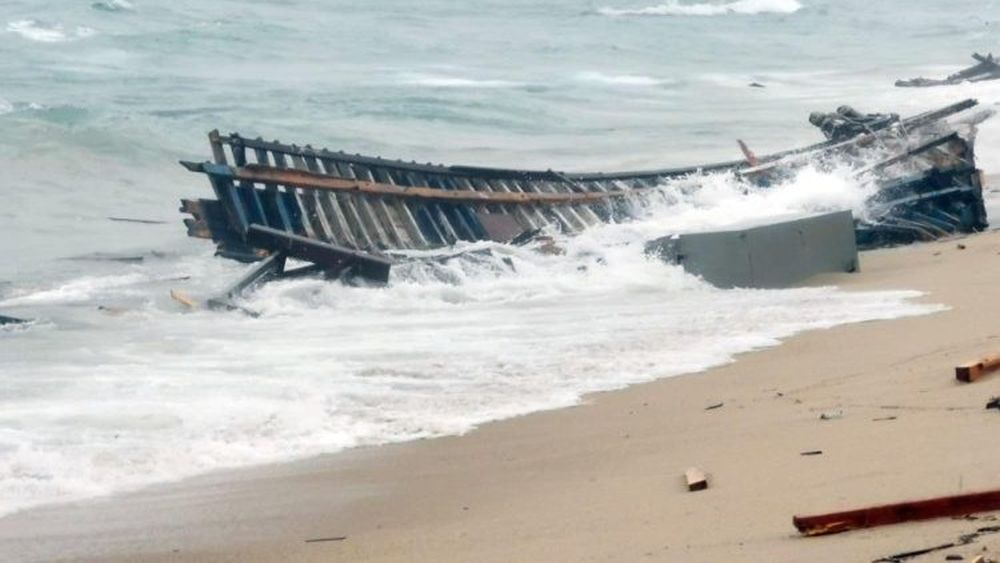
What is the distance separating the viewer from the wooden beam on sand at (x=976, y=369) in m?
6.75

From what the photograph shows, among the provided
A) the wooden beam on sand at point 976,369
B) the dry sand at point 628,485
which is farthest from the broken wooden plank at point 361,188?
the wooden beam on sand at point 976,369

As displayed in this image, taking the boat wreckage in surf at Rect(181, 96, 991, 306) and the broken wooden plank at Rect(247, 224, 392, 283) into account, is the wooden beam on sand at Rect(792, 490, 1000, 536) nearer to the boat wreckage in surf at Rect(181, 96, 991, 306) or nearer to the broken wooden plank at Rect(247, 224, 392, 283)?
the boat wreckage in surf at Rect(181, 96, 991, 306)

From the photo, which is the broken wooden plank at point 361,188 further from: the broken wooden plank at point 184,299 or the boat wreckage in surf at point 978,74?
the boat wreckage in surf at point 978,74

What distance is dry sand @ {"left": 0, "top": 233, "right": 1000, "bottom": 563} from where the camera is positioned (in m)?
4.97

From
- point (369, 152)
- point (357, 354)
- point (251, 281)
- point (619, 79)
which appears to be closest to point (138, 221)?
point (251, 281)

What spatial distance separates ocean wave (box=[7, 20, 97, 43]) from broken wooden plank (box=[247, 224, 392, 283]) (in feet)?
97.3

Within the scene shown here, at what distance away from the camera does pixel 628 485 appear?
602 cm

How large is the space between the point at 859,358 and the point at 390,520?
10.9ft

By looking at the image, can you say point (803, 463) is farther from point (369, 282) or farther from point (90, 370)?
point (369, 282)

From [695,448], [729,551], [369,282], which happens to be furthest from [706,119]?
[729,551]

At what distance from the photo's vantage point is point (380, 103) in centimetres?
3153

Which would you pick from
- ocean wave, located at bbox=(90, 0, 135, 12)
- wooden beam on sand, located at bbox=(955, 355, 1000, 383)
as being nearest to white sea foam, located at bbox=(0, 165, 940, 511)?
wooden beam on sand, located at bbox=(955, 355, 1000, 383)

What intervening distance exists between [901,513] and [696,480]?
49.9 inches

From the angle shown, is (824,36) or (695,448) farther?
(824,36)
